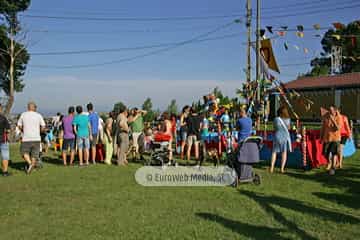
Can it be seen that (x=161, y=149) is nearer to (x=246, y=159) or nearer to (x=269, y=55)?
(x=246, y=159)

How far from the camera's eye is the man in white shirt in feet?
28.1

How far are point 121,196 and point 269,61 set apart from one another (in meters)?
8.63

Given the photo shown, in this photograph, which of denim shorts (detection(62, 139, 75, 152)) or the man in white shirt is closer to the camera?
the man in white shirt

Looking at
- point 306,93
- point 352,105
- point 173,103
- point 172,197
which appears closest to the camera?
point 172,197

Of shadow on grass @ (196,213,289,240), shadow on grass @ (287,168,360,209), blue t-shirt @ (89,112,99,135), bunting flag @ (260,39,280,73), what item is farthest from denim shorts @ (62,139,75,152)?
bunting flag @ (260,39,280,73)

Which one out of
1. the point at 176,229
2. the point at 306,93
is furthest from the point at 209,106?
the point at 306,93

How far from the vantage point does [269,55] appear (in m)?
12.8

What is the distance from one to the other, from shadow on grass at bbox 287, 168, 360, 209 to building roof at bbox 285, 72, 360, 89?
24037mm

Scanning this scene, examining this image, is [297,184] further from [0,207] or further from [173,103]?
→ [173,103]

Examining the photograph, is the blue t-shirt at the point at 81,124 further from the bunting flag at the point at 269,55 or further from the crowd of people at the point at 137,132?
the bunting flag at the point at 269,55

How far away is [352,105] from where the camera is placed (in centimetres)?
2966

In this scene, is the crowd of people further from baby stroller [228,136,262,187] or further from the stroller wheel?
the stroller wheel

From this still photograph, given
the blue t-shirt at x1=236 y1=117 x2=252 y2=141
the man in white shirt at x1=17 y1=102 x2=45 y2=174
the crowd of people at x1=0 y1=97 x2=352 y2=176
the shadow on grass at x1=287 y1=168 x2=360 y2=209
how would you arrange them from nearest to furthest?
1. the shadow on grass at x1=287 y1=168 x2=360 y2=209
2. the blue t-shirt at x1=236 y1=117 x2=252 y2=141
3. the crowd of people at x1=0 y1=97 x2=352 y2=176
4. the man in white shirt at x1=17 y1=102 x2=45 y2=174

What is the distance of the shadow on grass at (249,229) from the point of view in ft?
13.9
